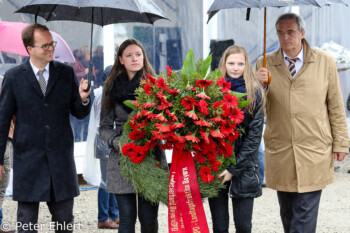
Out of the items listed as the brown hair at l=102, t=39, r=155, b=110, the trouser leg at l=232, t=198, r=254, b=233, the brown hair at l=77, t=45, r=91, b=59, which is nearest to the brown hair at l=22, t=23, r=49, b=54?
the brown hair at l=102, t=39, r=155, b=110

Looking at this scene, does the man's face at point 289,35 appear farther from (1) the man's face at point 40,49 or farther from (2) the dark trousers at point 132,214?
(1) the man's face at point 40,49

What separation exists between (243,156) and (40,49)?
5.51 feet

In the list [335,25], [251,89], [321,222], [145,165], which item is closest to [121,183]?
[145,165]

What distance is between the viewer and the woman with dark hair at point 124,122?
455cm

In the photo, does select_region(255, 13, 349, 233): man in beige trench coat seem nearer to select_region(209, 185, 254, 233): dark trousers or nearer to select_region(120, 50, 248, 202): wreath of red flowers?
select_region(209, 185, 254, 233): dark trousers

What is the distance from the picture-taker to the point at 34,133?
4.48 meters

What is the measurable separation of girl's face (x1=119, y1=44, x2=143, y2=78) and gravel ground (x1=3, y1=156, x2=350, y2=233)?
2392mm

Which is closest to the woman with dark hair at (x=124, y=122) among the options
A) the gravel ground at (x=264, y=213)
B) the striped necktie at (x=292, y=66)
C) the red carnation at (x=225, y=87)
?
the red carnation at (x=225, y=87)

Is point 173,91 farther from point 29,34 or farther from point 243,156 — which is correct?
point 29,34

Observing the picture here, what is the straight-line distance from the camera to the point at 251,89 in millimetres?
4484

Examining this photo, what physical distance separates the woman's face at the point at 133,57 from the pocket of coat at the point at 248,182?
1129 mm

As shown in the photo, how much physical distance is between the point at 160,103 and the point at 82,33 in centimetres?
499

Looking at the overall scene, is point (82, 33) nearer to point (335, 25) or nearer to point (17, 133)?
point (17, 133)

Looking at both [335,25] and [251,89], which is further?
[335,25]
